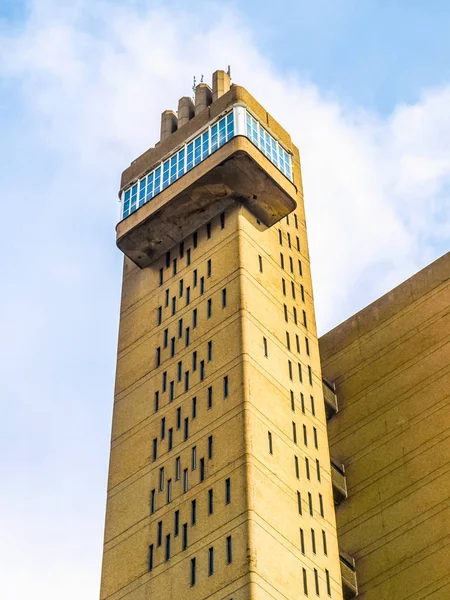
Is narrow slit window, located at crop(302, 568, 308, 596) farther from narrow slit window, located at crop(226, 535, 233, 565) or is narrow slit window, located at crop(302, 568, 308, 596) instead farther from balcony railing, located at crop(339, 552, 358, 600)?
balcony railing, located at crop(339, 552, 358, 600)

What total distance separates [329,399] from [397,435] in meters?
5.40

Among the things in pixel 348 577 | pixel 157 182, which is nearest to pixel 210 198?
pixel 157 182

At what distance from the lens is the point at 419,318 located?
69688mm

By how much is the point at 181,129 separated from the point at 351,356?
57.4ft

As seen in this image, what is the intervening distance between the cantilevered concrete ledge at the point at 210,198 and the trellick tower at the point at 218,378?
0.30ft

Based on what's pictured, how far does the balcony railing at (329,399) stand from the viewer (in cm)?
7069

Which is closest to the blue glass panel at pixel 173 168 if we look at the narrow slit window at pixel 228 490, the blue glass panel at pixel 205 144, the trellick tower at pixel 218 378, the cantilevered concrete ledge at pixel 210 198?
the trellick tower at pixel 218 378

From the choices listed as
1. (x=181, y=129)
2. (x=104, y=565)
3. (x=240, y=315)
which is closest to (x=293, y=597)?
(x=104, y=565)

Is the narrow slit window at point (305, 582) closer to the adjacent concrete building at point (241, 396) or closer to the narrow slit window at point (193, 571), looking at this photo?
the adjacent concrete building at point (241, 396)

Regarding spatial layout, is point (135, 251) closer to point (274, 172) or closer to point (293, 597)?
point (274, 172)

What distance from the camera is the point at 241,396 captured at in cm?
5759

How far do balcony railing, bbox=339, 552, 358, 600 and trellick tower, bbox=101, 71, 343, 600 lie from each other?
5.28 metres

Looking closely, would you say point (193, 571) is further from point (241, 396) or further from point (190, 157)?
point (190, 157)

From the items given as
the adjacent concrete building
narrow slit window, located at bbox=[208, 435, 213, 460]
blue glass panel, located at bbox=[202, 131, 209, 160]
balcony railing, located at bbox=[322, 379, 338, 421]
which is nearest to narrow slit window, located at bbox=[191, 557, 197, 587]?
the adjacent concrete building
